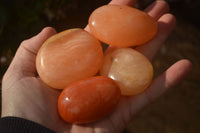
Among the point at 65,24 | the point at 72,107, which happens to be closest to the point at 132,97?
the point at 72,107

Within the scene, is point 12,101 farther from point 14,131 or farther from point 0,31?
point 0,31

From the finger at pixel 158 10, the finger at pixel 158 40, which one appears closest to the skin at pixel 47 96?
the finger at pixel 158 40

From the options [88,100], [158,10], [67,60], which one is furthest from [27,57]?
[158,10]

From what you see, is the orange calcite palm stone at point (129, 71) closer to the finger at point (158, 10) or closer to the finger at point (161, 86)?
the finger at point (161, 86)

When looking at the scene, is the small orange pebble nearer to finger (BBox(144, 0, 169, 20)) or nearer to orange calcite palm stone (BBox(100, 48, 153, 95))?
orange calcite palm stone (BBox(100, 48, 153, 95))

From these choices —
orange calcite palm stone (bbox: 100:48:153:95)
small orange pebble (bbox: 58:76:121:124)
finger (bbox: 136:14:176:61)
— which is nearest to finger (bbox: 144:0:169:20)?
finger (bbox: 136:14:176:61)

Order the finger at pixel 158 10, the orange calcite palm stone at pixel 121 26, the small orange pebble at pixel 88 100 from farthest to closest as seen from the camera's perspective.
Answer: the finger at pixel 158 10 < the orange calcite palm stone at pixel 121 26 < the small orange pebble at pixel 88 100

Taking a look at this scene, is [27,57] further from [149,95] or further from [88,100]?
[149,95]
